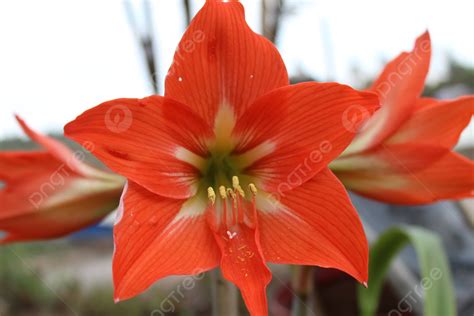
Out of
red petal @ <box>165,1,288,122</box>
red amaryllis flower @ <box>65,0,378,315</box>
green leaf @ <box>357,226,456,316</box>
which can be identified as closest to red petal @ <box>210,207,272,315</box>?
red amaryllis flower @ <box>65,0,378,315</box>

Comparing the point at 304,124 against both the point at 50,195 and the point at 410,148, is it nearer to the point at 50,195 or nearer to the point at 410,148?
the point at 410,148

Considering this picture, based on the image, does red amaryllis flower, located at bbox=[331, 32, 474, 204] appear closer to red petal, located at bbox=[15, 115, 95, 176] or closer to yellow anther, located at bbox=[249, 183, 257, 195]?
yellow anther, located at bbox=[249, 183, 257, 195]

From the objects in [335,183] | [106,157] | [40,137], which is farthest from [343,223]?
[40,137]

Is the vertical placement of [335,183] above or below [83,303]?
above

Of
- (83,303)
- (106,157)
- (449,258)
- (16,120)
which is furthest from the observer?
(83,303)

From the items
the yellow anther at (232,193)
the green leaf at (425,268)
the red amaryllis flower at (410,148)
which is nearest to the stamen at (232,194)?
the yellow anther at (232,193)

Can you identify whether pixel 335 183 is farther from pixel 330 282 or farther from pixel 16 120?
pixel 330 282

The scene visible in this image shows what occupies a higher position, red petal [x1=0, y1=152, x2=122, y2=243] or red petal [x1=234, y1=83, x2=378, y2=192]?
red petal [x1=234, y1=83, x2=378, y2=192]
